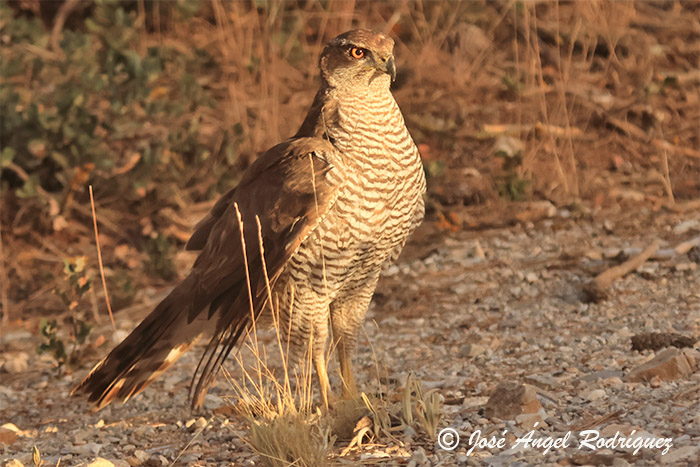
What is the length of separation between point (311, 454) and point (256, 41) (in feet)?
17.6

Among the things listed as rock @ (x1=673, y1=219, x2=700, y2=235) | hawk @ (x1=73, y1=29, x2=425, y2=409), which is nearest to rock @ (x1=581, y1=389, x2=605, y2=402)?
hawk @ (x1=73, y1=29, x2=425, y2=409)

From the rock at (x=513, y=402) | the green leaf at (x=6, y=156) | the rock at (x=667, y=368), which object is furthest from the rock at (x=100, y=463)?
the green leaf at (x=6, y=156)

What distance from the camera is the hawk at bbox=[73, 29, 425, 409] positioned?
391cm

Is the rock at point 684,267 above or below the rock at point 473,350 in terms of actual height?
above

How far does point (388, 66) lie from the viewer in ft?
13.0

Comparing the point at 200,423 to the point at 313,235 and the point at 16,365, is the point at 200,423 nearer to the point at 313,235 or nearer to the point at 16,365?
the point at 313,235

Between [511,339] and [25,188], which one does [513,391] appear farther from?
[25,188]

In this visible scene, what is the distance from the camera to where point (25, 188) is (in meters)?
6.66

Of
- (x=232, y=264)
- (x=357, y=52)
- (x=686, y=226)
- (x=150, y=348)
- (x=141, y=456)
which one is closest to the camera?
(x=141, y=456)

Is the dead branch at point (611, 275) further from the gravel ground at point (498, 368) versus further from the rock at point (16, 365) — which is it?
the rock at point (16, 365)

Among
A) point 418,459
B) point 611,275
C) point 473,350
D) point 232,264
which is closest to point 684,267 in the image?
point 611,275

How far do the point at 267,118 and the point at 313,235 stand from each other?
11.7 ft

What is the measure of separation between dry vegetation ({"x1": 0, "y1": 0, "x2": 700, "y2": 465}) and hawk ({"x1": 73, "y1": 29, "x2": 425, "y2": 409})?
45.4 inches

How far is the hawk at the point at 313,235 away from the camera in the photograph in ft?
12.8
